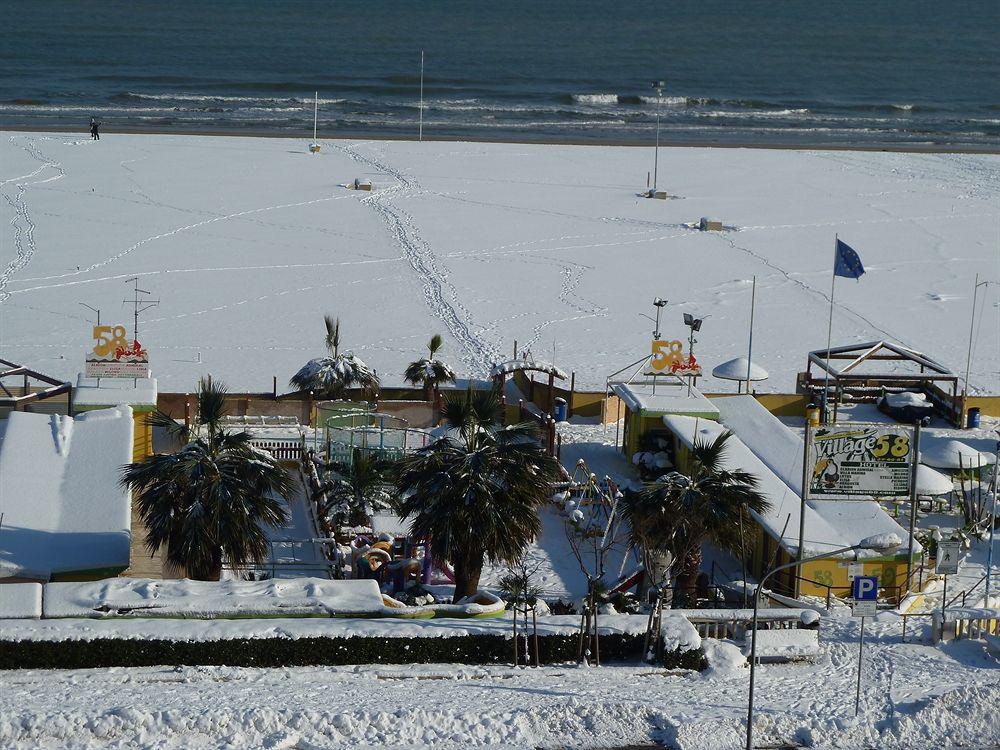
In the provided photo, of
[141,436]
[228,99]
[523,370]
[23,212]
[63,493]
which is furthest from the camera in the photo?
[228,99]

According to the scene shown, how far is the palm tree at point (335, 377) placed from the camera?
108 feet

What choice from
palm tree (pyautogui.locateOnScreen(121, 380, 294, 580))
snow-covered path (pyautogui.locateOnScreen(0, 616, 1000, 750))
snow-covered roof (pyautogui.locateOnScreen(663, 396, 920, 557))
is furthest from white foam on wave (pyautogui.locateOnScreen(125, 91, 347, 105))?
snow-covered path (pyautogui.locateOnScreen(0, 616, 1000, 750))

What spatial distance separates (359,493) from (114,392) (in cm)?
639

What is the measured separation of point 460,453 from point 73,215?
30462mm

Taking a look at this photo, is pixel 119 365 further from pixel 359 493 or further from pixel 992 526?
pixel 992 526

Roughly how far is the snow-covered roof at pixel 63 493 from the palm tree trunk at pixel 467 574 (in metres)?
4.99

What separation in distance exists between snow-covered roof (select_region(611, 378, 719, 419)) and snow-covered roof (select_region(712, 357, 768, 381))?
2214 millimetres

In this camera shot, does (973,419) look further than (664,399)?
Yes

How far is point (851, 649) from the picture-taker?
71.8 feet

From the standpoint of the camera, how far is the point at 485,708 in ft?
62.3

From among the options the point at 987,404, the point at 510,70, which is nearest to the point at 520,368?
the point at 987,404

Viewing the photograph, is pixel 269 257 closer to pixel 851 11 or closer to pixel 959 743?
pixel 959 743

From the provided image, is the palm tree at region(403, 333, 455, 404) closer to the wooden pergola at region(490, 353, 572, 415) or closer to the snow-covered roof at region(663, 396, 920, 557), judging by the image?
the wooden pergola at region(490, 353, 572, 415)

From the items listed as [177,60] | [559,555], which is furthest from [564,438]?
[177,60]
